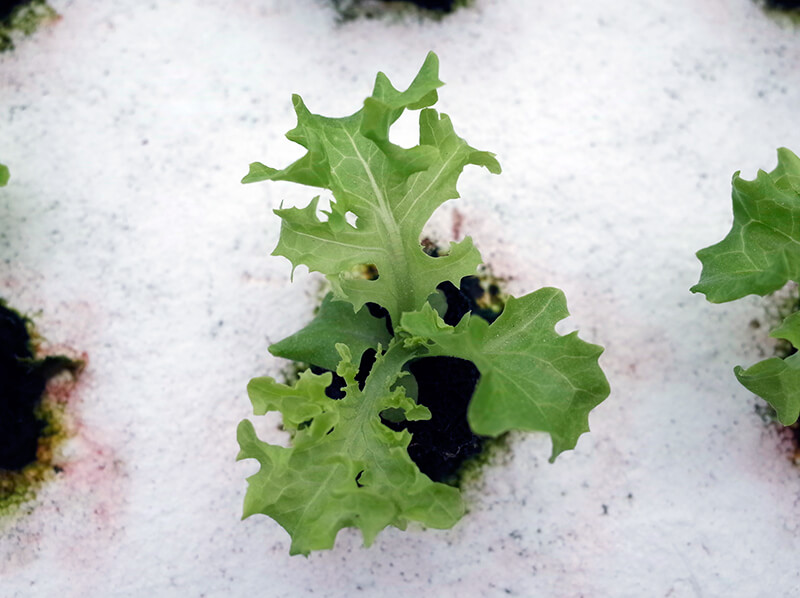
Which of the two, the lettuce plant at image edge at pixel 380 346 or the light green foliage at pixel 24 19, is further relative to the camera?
the light green foliage at pixel 24 19

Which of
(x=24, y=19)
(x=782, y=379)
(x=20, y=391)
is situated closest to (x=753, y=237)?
(x=782, y=379)

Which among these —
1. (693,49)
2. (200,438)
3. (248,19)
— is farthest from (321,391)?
(693,49)

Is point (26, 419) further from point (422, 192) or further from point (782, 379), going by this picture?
point (782, 379)

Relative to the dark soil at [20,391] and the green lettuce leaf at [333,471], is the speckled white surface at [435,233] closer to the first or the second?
the dark soil at [20,391]

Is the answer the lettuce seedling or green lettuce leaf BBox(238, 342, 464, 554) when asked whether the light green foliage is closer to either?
green lettuce leaf BBox(238, 342, 464, 554)

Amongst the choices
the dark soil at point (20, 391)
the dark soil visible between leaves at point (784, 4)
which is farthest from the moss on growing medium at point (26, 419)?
the dark soil visible between leaves at point (784, 4)
